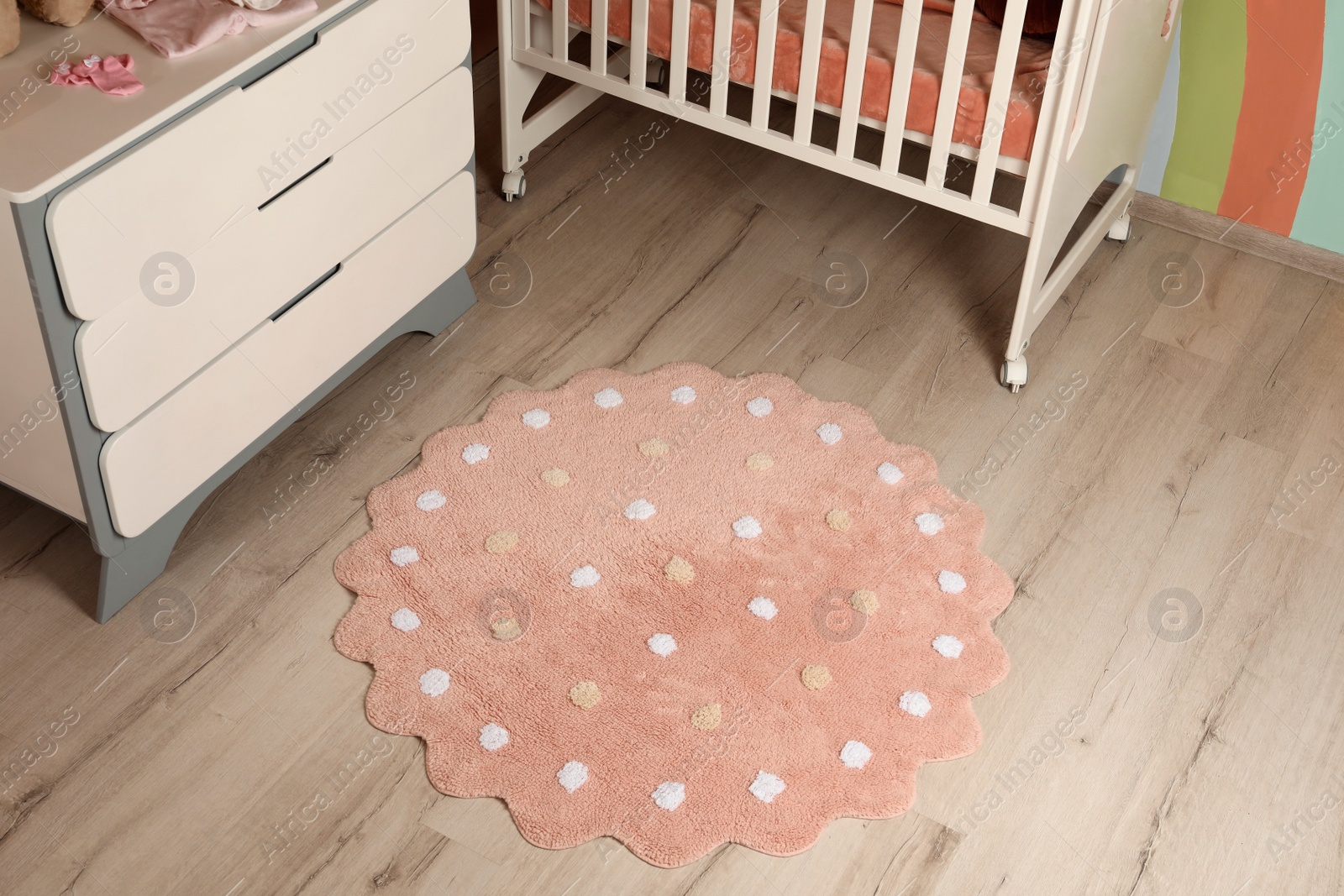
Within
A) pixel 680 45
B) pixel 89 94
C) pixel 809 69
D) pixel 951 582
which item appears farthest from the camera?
pixel 680 45

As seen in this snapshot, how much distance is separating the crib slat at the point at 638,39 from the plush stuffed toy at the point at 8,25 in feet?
3.17

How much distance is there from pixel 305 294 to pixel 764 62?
0.83 metres

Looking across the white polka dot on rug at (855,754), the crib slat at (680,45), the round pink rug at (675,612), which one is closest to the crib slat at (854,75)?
the crib slat at (680,45)

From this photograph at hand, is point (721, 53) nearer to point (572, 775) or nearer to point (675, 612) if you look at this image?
point (675, 612)

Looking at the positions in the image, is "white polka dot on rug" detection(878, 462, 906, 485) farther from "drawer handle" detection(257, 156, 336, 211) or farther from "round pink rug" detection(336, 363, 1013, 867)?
"drawer handle" detection(257, 156, 336, 211)

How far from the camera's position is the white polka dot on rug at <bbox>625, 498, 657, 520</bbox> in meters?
1.88

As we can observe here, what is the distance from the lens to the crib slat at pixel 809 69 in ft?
6.37

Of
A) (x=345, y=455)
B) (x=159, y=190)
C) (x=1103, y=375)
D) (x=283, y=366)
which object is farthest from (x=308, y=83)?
(x=1103, y=375)

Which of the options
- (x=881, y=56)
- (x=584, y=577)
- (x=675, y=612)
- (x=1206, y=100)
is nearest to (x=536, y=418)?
(x=584, y=577)

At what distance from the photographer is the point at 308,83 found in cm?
162

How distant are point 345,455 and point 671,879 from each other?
863mm

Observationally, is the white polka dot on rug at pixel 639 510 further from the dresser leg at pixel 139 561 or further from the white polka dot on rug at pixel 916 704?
the dresser leg at pixel 139 561

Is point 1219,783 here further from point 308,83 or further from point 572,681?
point 308,83

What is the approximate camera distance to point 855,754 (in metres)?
1.59
